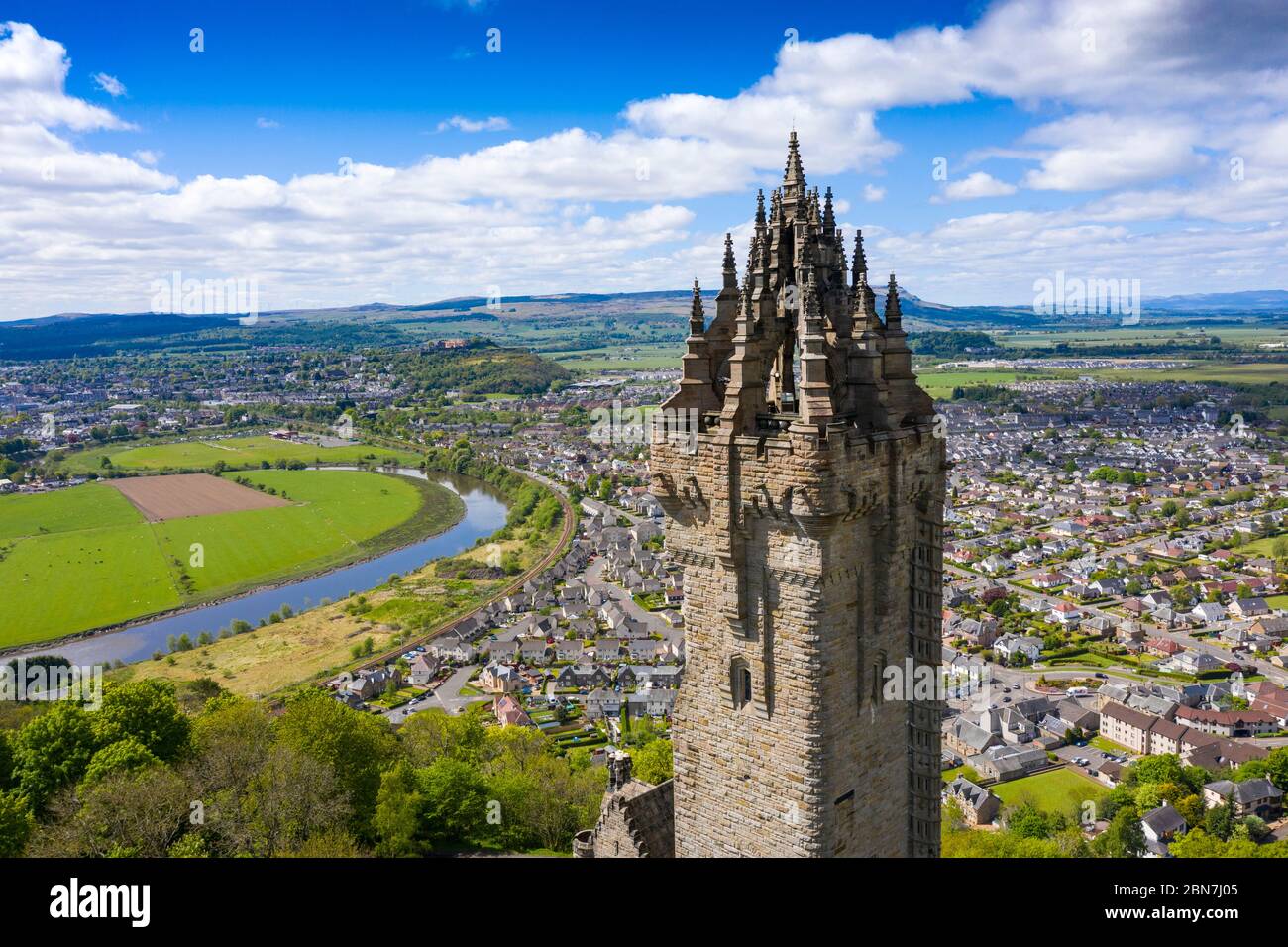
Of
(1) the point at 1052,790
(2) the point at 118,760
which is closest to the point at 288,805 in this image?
(2) the point at 118,760

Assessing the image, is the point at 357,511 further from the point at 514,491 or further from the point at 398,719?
the point at 398,719

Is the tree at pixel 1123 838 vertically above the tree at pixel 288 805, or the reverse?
the tree at pixel 288 805

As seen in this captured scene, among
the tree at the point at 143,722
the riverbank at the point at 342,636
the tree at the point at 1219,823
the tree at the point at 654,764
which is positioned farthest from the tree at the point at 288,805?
the tree at the point at 1219,823

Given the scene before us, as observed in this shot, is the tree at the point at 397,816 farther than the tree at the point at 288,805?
Yes

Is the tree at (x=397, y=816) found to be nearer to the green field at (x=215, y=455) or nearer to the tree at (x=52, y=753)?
the tree at (x=52, y=753)

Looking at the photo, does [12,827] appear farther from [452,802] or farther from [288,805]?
[452,802]
